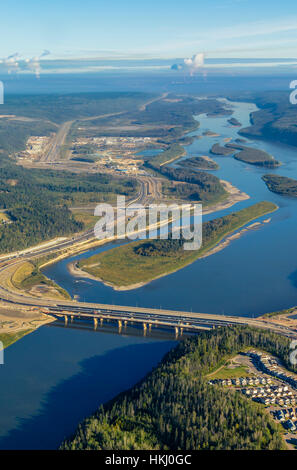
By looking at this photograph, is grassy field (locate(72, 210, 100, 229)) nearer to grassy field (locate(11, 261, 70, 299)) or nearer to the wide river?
the wide river

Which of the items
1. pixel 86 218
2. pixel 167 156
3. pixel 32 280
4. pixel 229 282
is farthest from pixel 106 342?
pixel 167 156

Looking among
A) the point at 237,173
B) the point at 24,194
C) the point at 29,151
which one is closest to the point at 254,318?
the point at 24,194

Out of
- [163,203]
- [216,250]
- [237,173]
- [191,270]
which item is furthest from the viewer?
[237,173]

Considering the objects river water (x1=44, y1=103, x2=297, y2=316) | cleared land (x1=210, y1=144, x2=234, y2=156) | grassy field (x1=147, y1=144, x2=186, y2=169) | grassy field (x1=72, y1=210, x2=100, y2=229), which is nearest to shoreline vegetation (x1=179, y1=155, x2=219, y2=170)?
grassy field (x1=147, y1=144, x2=186, y2=169)

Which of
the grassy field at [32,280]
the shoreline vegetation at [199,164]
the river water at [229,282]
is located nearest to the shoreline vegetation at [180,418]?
the river water at [229,282]

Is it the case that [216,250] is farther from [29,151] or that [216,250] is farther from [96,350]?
[29,151]

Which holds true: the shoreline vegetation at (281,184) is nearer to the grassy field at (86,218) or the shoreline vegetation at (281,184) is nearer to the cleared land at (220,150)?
the cleared land at (220,150)
